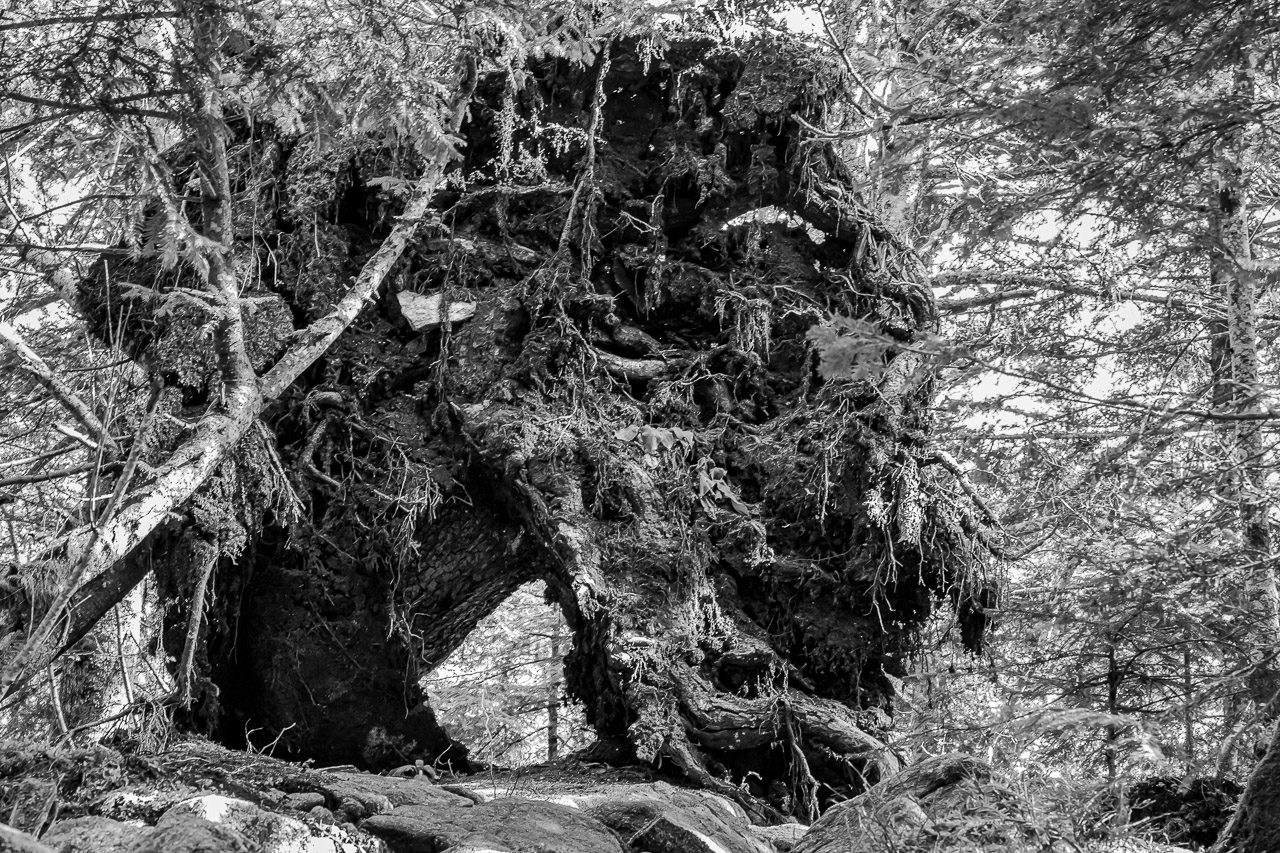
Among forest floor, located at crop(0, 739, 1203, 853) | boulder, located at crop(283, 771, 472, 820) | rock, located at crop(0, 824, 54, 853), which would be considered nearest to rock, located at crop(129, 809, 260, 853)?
forest floor, located at crop(0, 739, 1203, 853)

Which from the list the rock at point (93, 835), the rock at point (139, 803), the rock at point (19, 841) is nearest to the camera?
the rock at point (19, 841)

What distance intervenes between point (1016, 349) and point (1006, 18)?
3495mm

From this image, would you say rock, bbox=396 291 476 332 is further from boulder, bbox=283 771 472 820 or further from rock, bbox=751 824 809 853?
rock, bbox=751 824 809 853

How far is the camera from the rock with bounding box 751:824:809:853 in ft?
15.0

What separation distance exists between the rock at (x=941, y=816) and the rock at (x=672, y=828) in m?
0.55

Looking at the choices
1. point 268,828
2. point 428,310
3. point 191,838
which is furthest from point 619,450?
point 191,838

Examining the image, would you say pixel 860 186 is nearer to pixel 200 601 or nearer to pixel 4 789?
pixel 200 601

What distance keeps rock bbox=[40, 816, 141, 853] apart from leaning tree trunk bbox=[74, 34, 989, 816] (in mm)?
2083

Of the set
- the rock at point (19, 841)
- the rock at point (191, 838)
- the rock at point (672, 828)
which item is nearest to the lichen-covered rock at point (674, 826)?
the rock at point (672, 828)

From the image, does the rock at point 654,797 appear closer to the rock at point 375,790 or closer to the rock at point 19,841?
the rock at point 375,790

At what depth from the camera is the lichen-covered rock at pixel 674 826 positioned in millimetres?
4234

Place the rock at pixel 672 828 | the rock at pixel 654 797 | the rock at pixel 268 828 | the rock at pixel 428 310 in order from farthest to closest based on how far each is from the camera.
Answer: the rock at pixel 428 310, the rock at pixel 654 797, the rock at pixel 672 828, the rock at pixel 268 828

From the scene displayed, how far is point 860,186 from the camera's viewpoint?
657cm

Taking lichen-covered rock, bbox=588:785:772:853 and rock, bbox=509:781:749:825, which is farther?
rock, bbox=509:781:749:825
